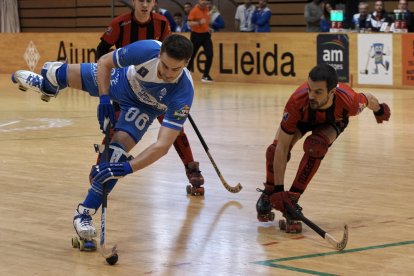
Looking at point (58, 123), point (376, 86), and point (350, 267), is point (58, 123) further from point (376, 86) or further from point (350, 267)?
point (350, 267)

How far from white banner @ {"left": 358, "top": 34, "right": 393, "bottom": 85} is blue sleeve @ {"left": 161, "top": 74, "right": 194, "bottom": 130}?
13045 mm

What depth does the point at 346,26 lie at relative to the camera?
21.1 m

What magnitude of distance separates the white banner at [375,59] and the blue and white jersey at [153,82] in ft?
42.1

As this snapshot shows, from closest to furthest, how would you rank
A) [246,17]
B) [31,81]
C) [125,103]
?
[125,103] → [31,81] → [246,17]

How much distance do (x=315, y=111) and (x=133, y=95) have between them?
52.0 inches

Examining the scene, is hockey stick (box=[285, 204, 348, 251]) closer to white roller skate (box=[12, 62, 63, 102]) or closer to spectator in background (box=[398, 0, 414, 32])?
white roller skate (box=[12, 62, 63, 102])

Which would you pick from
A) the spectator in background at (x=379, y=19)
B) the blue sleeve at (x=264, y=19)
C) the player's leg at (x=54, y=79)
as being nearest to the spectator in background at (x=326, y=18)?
the blue sleeve at (x=264, y=19)

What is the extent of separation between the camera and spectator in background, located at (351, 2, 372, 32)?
2000 cm

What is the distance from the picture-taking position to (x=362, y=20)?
20.3m

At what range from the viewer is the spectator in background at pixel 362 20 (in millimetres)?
20005

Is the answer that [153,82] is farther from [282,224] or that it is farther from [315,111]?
[282,224]

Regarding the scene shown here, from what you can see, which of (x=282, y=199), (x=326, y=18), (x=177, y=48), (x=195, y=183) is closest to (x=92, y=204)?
(x=177, y=48)

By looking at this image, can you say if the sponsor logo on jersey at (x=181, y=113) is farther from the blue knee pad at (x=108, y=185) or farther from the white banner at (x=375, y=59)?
the white banner at (x=375, y=59)

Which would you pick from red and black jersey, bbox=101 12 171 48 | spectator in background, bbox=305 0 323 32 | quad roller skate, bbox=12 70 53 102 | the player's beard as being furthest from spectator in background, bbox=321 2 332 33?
the player's beard
